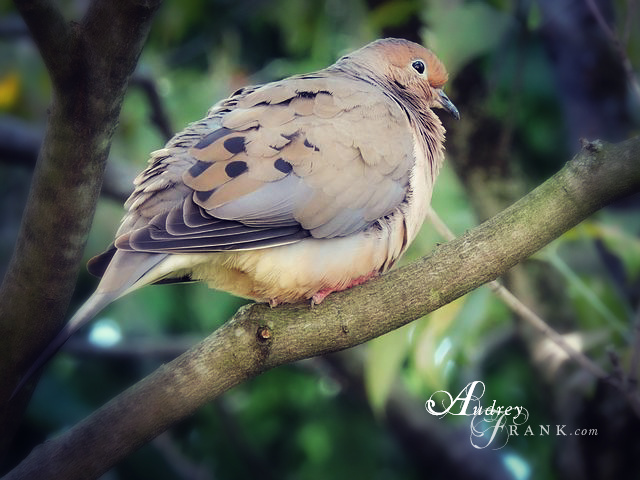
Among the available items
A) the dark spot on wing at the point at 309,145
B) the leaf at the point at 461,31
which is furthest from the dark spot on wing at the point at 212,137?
the leaf at the point at 461,31

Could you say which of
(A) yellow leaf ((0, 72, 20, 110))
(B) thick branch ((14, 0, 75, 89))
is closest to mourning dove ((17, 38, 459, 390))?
(B) thick branch ((14, 0, 75, 89))

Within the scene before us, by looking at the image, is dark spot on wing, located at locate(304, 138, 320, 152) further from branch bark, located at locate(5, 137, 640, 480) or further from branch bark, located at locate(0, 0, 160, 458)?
branch bark, located at locate(0, 0, 160, 458)

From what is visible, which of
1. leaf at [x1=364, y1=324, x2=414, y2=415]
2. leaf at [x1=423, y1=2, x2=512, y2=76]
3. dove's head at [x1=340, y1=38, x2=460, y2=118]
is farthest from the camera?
leaf at [x1=423, y1=2, x2=512, y2=76]

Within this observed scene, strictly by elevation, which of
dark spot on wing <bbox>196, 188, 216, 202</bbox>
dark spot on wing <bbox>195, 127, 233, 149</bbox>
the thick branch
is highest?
the thick branch

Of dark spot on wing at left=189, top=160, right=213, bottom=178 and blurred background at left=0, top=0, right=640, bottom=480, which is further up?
dark spot on wing at left=189, top=160, right=213, bottom=178

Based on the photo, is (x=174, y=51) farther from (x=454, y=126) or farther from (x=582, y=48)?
(x=582, y=48)

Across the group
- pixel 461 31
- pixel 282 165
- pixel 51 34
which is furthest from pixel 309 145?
pixel 461 31

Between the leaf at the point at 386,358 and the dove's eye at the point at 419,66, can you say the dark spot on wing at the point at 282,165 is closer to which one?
the leaf at the point at 386,358

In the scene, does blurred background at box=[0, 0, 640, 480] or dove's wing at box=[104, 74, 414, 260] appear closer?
dove's wing at box=[104, 74, 414, 260]
